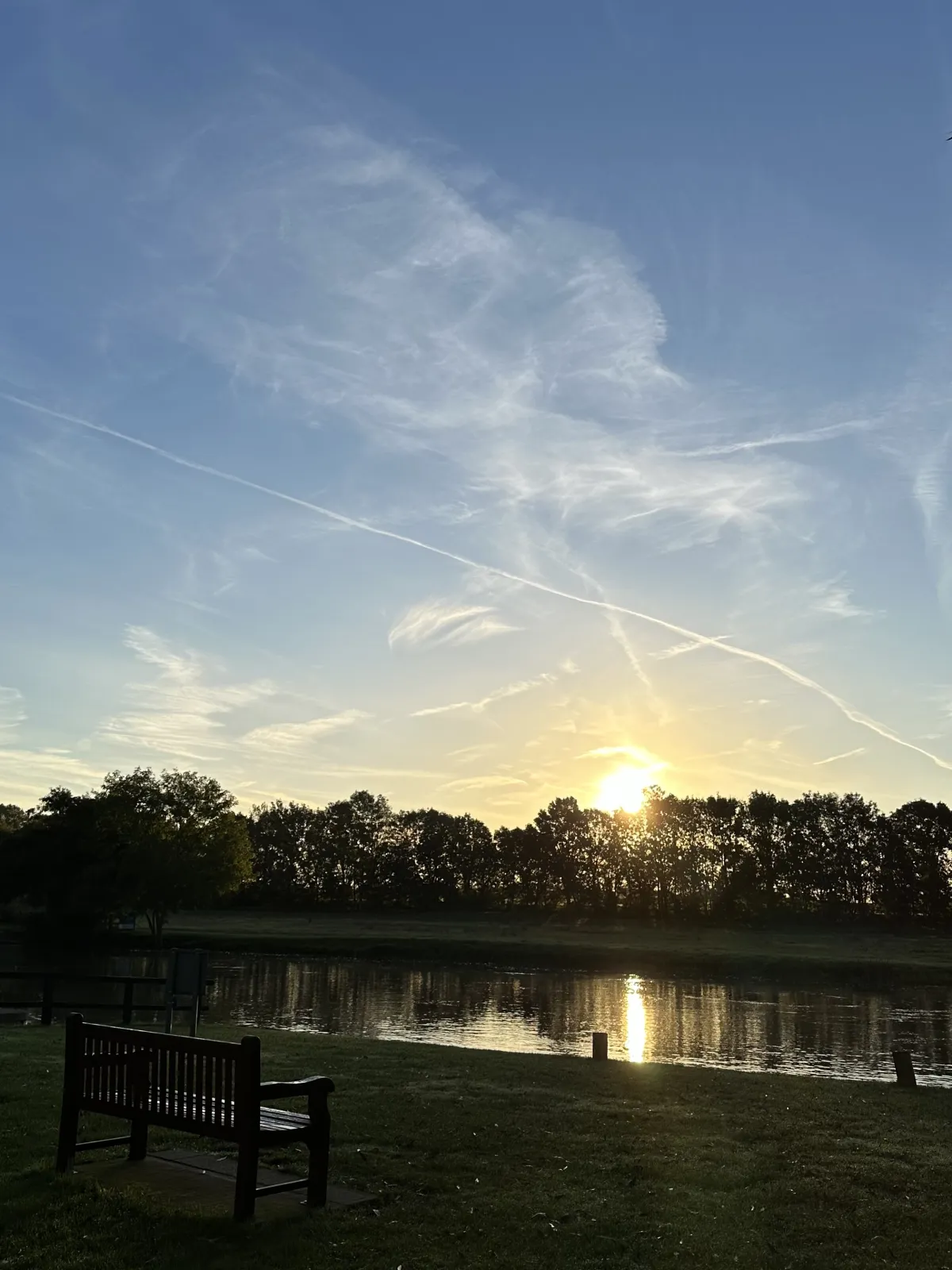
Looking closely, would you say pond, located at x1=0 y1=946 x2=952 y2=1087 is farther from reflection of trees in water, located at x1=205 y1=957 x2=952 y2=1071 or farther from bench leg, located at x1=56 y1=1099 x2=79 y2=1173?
bench leg, located at x1=56 y1=1099 x2=79 y2=1173

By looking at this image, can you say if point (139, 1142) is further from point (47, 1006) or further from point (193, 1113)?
point (47, 1006)

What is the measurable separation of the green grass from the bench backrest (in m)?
0.68

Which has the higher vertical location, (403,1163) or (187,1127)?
(187,1127)

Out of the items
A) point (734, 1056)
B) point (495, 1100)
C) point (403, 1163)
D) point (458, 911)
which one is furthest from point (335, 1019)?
point (458, 911)

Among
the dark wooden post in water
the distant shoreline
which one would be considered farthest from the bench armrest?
the distant shoreline

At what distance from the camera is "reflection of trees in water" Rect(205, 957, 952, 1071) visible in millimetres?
30438

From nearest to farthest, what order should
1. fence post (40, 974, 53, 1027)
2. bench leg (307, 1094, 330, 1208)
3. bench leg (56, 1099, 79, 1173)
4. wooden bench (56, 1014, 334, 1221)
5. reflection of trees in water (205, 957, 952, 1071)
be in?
wooden bench (56, 1014, 334, 1221), bench leg (307, 1094, 330, 1208), bench leg (56, 1099, 79, 1173), fence post (40, 974, 53, 1027), reflection of trees in water (205, 957, 952, 1071)

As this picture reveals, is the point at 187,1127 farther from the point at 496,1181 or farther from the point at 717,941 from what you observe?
the point at 717,941

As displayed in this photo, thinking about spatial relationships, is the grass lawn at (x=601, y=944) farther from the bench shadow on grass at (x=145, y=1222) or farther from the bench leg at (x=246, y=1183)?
the bench leg at (x=246, y=1183)

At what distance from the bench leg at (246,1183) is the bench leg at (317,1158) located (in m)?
0.54

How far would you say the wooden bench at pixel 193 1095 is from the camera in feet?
27.7

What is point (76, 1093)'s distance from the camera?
389 inches

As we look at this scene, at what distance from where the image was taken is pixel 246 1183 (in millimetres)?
8367

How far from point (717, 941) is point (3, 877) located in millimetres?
58518
